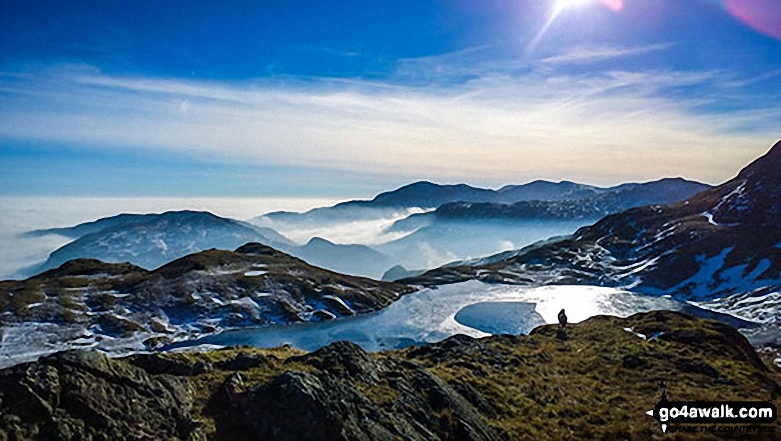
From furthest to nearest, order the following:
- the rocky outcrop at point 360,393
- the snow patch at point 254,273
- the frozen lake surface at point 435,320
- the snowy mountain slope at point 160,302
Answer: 1. the snow patch at point 254,273
2. the frozen lake surface at point 435,320
3. the snowy mountain slope at point 160,302
4. the rocky outcrop at point 360,393

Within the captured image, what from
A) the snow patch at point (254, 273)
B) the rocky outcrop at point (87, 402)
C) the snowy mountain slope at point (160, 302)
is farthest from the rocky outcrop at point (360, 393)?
the snow patch at point (254, 273)

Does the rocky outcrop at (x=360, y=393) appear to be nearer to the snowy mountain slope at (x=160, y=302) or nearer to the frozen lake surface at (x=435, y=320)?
the frozen lake surface at (x=435, y=320)

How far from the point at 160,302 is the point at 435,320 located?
95.6 m

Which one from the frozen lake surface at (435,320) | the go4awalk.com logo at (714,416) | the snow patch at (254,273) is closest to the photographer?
the go4awalk.com logo at (714,416)

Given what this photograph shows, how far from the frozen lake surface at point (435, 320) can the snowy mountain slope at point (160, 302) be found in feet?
36.0

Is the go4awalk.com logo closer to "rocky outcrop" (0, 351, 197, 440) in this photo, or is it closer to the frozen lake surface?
"rocky outcrop" (0, 351, 197, 440)

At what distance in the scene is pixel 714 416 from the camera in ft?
82.5

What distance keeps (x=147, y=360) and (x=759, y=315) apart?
224650mm

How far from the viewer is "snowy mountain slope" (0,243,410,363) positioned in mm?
119062

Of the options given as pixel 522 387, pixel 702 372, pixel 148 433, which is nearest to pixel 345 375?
pixel 148 433

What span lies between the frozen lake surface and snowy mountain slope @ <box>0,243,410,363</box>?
10977mm

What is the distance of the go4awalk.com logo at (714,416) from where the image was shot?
2370 centimetres

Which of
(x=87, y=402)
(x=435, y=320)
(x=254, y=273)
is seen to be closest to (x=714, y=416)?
(x=87, y=402)

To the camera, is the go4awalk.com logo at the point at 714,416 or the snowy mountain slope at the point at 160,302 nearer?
the go4awalk.com logo at the point at 714,416
